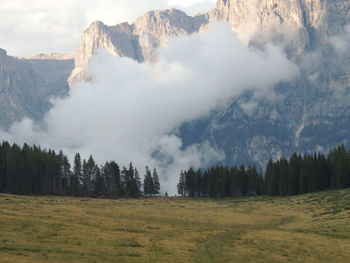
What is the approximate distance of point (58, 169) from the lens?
610ft

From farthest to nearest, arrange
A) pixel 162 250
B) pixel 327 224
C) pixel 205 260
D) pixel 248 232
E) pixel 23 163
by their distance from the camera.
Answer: pixel 23 163
pixel 327 224
pixel 248 232
pixel 162 250
pixel 205 260

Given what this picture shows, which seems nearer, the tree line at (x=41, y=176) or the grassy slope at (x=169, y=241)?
the grassy slope at (x=169, y=241)

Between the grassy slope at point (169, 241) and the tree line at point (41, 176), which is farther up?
the tree line at point (41, 176)

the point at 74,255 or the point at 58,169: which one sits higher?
the point at 58,169

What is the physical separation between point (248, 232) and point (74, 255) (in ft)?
128

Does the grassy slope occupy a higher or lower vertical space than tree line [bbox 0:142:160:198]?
lower

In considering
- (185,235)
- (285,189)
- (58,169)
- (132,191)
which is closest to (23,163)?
(58,169)

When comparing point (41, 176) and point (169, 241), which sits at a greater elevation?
point (41, 176)

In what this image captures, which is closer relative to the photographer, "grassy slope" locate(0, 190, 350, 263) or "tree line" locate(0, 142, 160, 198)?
"grassy slope" locate(0, 190, 350, 263)

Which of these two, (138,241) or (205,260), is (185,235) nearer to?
(138,241)

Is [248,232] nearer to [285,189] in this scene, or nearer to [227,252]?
[227,252]

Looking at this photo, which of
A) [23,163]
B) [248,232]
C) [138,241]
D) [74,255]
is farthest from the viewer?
[23,163]

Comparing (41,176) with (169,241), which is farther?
(41,176)

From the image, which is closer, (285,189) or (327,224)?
(327,224)
